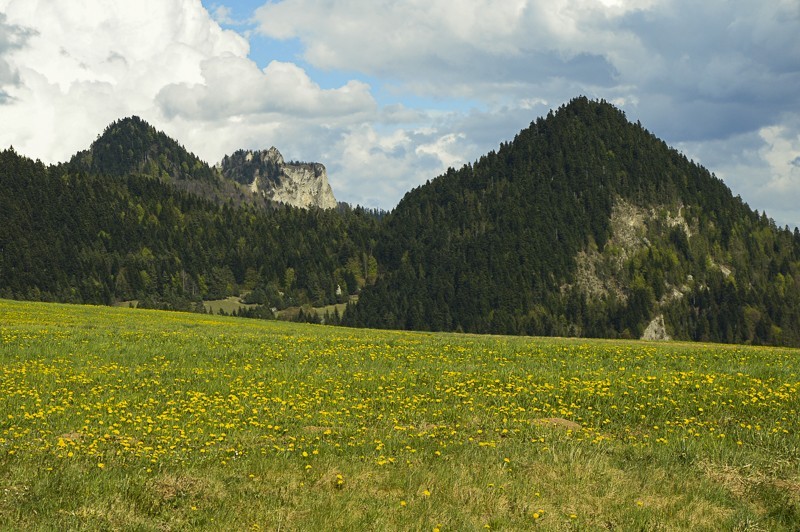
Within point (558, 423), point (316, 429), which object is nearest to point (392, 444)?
point (316, 429)

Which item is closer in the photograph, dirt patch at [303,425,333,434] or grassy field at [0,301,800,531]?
grassy field at [0,301,800,531]

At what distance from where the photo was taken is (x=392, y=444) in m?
16.9

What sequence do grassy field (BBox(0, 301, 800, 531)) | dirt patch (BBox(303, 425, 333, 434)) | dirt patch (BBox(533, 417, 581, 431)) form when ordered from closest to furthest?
grassy field (BBox(0, 301, 800, 531)), dirt patch (BBox(303, 425, 333, 434)), dirt patch (BBox(533, 417, 581, 431))

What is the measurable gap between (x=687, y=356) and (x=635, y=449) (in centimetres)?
1897

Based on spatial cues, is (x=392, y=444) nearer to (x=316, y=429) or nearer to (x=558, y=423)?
(x=316, y=429)

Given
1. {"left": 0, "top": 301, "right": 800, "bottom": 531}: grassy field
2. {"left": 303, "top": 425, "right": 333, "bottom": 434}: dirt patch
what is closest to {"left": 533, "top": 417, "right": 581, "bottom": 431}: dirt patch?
{"left": 0, "top": 301, "right": 800, "bottom": 531}: grassy field

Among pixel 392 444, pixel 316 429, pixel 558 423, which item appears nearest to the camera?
pixel 392 444

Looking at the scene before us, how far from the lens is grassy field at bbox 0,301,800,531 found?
12.6 metres

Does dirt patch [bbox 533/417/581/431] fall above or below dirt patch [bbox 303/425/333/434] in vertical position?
above

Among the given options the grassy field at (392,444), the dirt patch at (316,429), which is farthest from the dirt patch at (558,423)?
the dirt patch at (316,429)

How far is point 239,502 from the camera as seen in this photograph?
1283 centimetres

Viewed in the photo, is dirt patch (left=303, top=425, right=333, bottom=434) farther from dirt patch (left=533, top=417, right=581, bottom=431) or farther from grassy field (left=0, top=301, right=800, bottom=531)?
dirt patch (left=533, top=417, right=581, bottom=431)

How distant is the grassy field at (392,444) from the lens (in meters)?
12.6

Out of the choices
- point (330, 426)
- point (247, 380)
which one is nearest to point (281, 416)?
point (330, 426)
